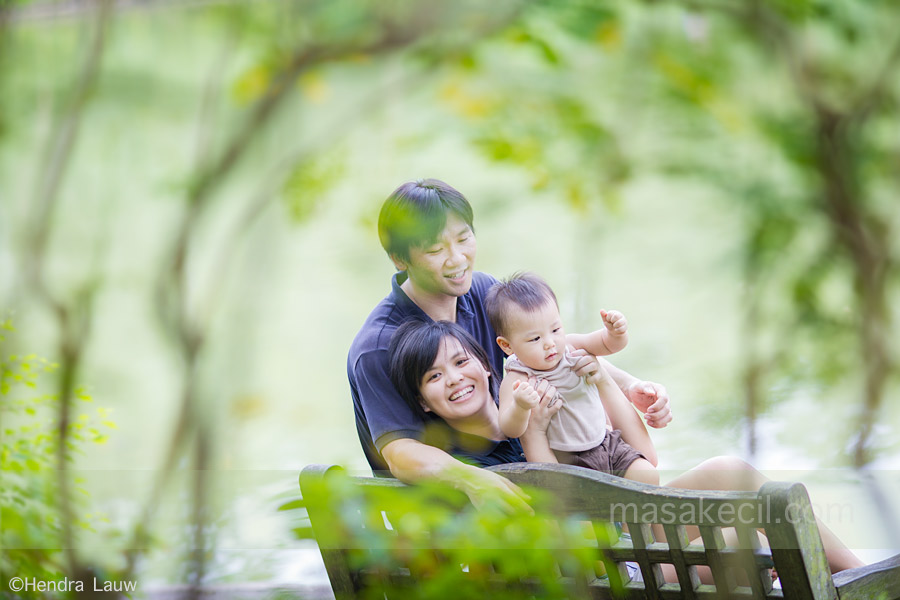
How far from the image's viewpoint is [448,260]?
1483 mm

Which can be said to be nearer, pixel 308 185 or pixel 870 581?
pixel 870 581

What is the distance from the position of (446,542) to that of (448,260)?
1.57 ft

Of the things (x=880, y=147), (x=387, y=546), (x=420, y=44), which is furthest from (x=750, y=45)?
(x=387, y=546)

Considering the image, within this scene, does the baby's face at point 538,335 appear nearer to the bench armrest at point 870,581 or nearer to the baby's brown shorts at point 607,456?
the baby's brown shorts at point 607,456

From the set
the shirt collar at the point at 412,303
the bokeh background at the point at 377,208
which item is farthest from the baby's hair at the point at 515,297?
the bokeh background at the point at 377,208

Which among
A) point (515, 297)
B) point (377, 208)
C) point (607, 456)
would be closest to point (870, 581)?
point (607, 456)

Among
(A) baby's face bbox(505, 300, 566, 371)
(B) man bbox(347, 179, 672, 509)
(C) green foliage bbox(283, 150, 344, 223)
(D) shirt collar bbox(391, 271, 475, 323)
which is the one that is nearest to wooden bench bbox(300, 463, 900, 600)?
(B) man bbox(347, 179, 672, 509)

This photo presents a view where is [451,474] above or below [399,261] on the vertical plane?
below

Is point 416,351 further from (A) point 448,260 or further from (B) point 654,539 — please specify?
(B) point 654,539

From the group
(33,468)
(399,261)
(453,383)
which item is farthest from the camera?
(33,468)

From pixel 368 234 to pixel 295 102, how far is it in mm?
451

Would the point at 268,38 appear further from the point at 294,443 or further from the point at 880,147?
the point at 880,147

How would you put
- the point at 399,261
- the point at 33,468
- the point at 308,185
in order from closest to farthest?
the point at 399,261, the point at 33,468, the point at 308,185

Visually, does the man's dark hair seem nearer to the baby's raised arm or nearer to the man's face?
the man's face
